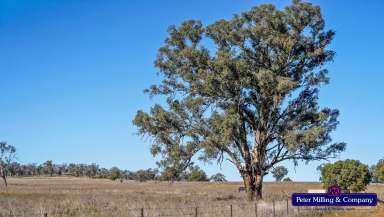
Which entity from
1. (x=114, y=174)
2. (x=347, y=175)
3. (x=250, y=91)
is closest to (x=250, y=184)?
(x=250, y=91)

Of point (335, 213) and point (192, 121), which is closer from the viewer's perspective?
point (335, 213)

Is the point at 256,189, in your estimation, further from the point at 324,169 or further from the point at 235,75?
the point at 324,169

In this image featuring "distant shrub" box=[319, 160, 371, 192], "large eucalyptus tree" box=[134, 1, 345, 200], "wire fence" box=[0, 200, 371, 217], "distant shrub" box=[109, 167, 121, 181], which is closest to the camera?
"wire fence" box=[0, 200, 371, 217]

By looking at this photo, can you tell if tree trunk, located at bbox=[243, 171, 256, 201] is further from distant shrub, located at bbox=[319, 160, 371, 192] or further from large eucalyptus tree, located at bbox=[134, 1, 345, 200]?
distant shrub, located at bbox=[319, 160, 371, 192]

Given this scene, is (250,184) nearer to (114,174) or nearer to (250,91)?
(250,91)

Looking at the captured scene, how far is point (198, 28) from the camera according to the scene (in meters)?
44.3

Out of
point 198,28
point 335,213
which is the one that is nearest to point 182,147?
point 198,28

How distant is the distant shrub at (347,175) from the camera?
69312mm

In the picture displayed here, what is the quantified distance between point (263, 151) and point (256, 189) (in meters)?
2.88

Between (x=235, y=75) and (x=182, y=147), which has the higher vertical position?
(x=235, y=75)

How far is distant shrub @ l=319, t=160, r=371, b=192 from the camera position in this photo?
→ 69312mm

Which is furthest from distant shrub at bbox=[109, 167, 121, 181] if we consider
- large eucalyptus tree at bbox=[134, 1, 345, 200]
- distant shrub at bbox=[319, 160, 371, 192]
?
large eucalyptus tree at bbox=[134, 1, 345, 200]

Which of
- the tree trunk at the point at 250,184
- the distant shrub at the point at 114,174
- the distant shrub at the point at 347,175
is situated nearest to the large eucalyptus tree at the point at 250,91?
the tree trunk at the point at 250,184

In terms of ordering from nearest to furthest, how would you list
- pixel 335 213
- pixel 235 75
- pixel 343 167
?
pixel 335 213, pixel 235 75, pixel 343 167
